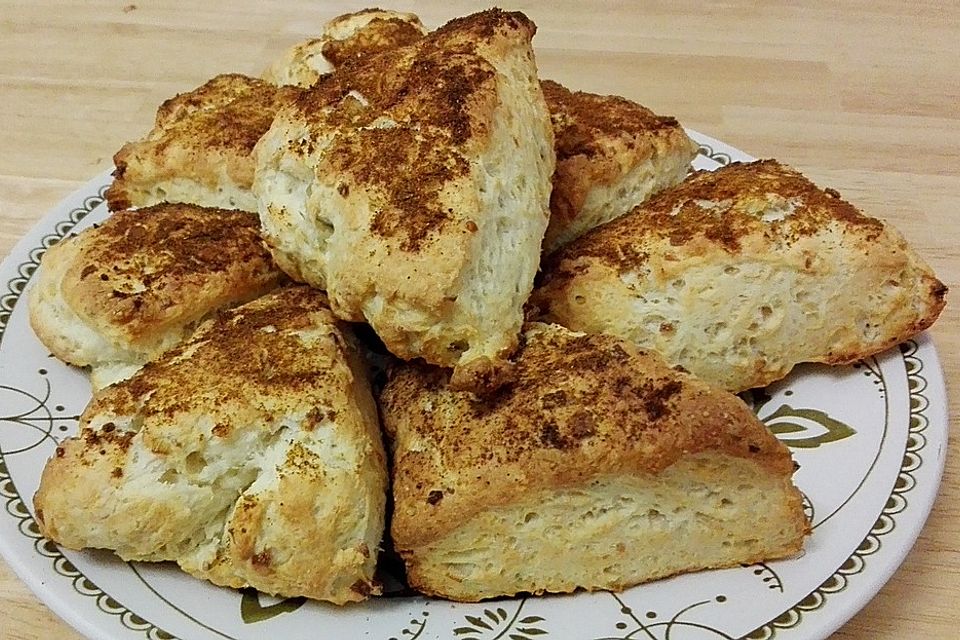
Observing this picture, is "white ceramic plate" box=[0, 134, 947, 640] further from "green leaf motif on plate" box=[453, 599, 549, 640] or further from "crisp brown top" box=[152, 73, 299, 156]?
"crisp brown top" box=[152, 73, 299, 156]

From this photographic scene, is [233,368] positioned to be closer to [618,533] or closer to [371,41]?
[618,533]

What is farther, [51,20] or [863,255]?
[51,20]

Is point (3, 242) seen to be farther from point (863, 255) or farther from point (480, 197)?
point (863, 255)

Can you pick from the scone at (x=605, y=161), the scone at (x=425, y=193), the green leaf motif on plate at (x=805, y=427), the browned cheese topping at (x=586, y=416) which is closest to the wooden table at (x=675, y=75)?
the green leaf motif on plate at (x=805, y=427)

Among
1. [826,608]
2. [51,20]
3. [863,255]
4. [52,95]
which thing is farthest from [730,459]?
[51,20]

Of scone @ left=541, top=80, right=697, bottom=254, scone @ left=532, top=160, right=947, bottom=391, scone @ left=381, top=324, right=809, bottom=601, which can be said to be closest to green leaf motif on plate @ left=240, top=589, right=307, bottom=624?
scone @ left=381, top=324, right=809, bottom=601

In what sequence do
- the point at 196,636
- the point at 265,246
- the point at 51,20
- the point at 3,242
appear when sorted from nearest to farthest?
1. the point at 196,636
2. the point at 265,246
3. the point at 3,242
4. the point at 51,20
